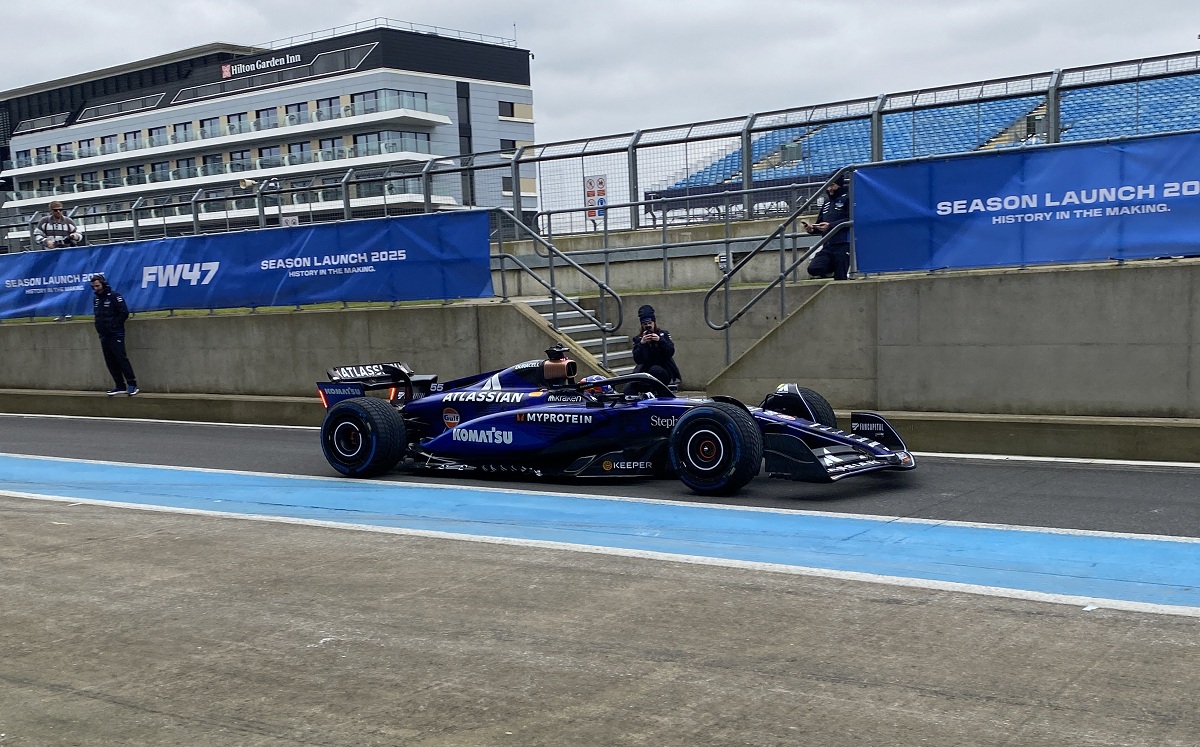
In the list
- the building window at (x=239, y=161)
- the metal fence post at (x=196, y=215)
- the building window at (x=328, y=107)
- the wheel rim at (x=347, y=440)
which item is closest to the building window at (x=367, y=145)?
the building window at (x=328, y=107)

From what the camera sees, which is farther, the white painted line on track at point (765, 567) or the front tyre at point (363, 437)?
the front tyre at point (363, 437)

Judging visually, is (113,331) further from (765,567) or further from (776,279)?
(765,567)

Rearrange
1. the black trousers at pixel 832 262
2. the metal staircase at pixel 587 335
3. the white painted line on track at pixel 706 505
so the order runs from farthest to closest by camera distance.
Answer: the metal staircase at pixel 587 335
the black trousers at pixel 832 262
the white painted line on track at pixel 706 505

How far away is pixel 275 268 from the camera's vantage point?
17547mm

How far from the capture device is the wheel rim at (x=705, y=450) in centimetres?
944

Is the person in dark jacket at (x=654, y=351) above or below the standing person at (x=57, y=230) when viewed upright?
below

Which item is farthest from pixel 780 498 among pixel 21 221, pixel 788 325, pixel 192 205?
pixel 21 221

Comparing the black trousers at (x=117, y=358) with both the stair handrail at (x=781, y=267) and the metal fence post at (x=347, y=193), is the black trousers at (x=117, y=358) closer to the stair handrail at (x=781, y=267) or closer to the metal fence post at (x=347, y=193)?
the metal fence post at (x=347, y=193)

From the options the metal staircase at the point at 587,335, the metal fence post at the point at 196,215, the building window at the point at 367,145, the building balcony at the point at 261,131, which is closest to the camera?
the metal staircase at the point at 587,335

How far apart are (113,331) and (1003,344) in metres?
14.0

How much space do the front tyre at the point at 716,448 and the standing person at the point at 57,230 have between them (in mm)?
16095

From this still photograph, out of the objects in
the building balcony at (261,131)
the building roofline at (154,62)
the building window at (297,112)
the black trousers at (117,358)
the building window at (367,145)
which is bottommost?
the black trousers at (117,358)

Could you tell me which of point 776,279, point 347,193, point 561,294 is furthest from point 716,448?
point 347,193

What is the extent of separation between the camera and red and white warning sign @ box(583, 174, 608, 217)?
18.7m
